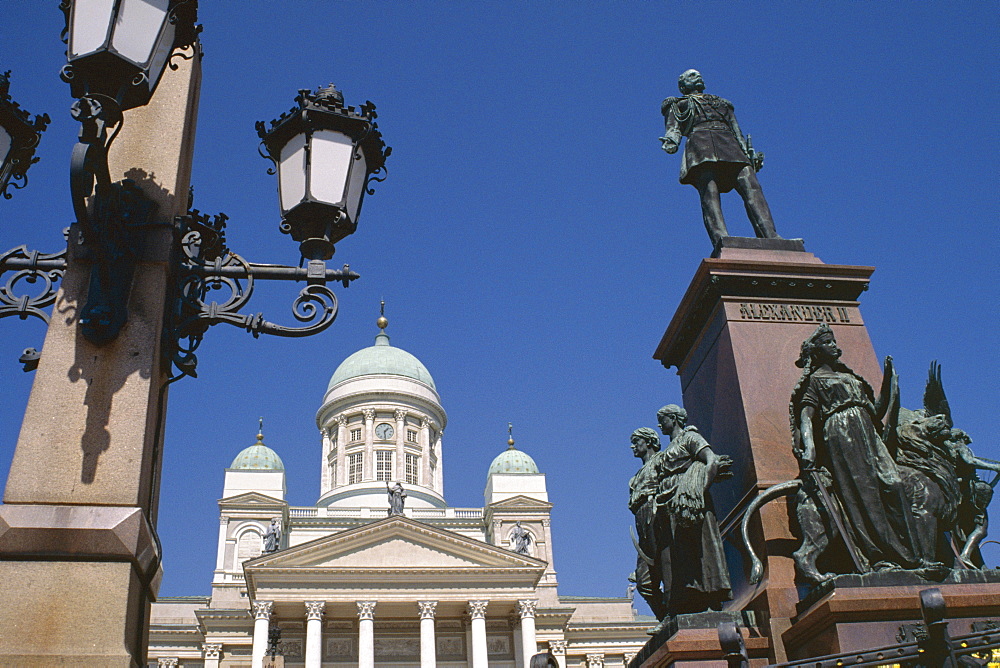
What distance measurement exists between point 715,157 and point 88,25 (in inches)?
199

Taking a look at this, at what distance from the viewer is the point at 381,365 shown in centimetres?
6750

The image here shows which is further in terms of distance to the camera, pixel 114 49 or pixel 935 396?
pixel 935 396

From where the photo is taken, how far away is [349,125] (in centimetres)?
443

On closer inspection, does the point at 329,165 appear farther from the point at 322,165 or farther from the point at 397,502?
the point at 397,502

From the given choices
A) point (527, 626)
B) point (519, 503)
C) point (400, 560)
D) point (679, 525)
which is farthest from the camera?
point (519, 503)

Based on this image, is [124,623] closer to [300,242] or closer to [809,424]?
[300,242]

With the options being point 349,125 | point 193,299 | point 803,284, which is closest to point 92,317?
point 193,299

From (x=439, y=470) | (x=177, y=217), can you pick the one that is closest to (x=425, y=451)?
(x=439, y=470)

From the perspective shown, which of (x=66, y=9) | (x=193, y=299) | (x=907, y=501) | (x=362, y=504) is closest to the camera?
(x=66, y=9)

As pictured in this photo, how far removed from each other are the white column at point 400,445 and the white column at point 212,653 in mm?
15480

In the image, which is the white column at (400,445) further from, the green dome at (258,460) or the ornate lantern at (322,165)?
the ornate lantern at (322,165)

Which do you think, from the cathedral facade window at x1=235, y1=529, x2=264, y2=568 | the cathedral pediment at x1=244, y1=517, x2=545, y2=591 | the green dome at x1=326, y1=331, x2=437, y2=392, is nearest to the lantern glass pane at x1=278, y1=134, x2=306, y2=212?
the cathedral pediment at x1=244, y1=517, x2=545, y2=591

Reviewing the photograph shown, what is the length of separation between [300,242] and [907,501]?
3.57 m

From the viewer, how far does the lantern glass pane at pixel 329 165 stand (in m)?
4.36
